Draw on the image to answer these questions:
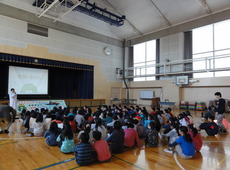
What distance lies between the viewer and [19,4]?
920cm

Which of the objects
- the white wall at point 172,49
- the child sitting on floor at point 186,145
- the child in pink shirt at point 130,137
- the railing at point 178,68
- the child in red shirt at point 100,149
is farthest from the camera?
the white wall at point 172,49

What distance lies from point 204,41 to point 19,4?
39.6 feet

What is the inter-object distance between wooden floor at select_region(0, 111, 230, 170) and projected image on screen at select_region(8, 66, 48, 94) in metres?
6.65

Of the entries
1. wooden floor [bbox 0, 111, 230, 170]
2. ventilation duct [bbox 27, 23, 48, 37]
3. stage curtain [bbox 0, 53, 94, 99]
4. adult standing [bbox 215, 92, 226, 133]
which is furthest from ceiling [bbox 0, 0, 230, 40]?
wooden floor [bbox 0, 111, 230, 170]

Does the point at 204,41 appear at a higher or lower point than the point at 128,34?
lower

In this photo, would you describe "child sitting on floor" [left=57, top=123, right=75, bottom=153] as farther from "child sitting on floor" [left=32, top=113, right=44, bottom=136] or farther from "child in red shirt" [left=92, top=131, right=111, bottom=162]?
"child sitting on floor" [left=32, top=113, right=44, bottom=136]

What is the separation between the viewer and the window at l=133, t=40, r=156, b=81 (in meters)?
13.1

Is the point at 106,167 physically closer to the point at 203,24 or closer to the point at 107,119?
the point at 107,119

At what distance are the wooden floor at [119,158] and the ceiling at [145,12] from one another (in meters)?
9.24

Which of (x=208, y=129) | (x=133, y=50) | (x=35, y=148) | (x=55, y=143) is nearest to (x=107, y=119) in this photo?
(x=55, y=143)

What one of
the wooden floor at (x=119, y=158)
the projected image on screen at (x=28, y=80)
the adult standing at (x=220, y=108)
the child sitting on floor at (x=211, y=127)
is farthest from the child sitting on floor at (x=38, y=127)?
the projected image on screen at (x=28, y=80)

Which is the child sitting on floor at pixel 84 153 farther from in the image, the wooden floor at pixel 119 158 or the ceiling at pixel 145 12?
the ceiling at pixel 145 12

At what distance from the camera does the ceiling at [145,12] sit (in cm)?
965

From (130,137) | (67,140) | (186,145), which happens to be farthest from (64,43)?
(186,145)
